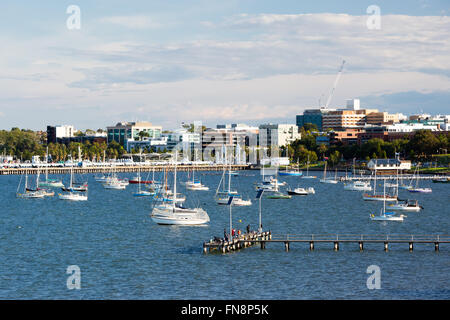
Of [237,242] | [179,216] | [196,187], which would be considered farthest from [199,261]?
[196,187]

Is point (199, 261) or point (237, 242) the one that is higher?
point (237, 242)

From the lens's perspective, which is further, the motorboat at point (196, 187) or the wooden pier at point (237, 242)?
the motorboat at point (196, 187)

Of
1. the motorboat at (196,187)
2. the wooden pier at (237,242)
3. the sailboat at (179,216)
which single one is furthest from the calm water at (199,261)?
the motorboat at (196,187)

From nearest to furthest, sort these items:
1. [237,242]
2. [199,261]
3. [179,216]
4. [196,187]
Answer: [199,261]
[237,242]
[179,216]
[196,187]

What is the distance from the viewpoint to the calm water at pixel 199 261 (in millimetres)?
55250

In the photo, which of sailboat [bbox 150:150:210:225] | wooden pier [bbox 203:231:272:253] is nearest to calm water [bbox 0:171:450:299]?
wooden pier [bbox 203:231:272:253]

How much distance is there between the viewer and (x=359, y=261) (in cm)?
6662

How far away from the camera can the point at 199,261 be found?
217 ft

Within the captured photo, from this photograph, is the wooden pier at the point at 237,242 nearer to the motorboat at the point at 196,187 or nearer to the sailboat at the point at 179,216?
the sailboat at the point at 179,216

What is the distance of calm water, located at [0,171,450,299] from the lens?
55250 mm

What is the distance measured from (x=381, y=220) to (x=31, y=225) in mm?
47707

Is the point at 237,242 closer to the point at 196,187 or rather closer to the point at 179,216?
the point at 179,216

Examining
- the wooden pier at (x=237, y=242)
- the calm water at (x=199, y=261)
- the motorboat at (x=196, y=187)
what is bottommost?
the motorboat at (x=196, y=187)
